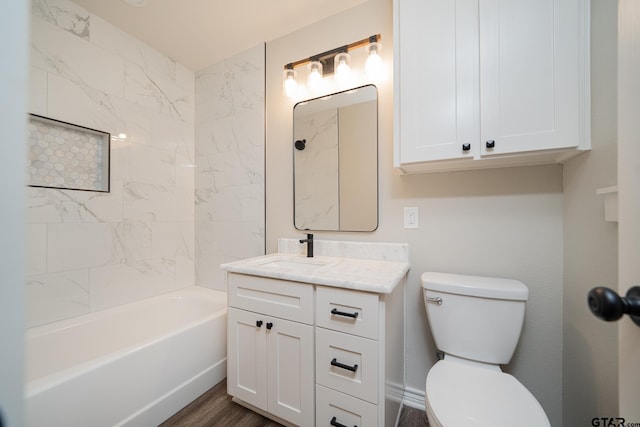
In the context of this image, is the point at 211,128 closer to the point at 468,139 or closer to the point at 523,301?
the point at 468,139

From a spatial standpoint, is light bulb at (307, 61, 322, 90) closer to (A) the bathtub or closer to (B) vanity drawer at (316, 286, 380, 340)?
(B) vanity drawer at (316, 286, 380, 340)

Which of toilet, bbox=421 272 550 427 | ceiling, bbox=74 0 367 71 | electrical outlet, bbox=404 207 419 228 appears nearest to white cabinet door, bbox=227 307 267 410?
toilet, bbox=421 272 550 427

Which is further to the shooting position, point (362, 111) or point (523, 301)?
point (362, 111)

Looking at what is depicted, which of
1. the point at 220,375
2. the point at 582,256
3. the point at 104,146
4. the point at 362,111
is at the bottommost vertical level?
the point at 220,375

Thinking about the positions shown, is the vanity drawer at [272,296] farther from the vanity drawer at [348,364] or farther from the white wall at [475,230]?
the white wall at [475,230]

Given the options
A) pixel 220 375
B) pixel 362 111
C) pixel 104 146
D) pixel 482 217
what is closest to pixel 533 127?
pixel 482 217

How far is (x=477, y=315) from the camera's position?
1.15 meters

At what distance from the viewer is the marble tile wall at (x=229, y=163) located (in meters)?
2.04

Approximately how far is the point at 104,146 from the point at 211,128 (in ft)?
2.68

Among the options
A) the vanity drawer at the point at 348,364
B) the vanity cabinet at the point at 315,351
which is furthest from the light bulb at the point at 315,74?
the vanity drawer at the point at 348,364

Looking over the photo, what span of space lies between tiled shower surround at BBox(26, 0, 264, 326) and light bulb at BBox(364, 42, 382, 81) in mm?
1121

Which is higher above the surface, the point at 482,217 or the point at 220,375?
the point at 482,217

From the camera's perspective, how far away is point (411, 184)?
1489 mm

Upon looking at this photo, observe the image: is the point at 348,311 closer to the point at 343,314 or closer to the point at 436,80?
the point at 343,314
